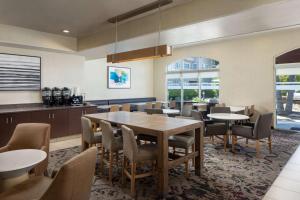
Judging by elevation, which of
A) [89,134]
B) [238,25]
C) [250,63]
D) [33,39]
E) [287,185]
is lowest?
[287,185]

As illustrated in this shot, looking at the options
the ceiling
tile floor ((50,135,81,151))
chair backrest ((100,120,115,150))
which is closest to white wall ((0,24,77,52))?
the ceiling

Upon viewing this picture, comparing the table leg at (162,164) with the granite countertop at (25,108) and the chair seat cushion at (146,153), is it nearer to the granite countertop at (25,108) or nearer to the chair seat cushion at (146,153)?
the chair seat cushion at (146,153)

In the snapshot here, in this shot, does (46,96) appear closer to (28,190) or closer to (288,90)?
(28,190)

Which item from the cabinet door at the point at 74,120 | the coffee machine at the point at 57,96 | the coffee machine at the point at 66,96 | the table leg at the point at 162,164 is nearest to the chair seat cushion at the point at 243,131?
the table leg at the point at 162,164

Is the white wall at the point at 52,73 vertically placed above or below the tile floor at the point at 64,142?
above

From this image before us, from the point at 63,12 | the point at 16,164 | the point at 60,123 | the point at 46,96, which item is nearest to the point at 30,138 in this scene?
the point at 16,164

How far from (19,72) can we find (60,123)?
168 centimetres

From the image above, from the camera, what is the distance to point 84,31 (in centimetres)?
531

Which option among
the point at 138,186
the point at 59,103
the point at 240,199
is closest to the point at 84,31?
the point at 59,103

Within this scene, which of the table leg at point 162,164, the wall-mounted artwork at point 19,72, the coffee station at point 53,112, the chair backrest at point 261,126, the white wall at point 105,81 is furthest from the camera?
the white wall at point 105,81

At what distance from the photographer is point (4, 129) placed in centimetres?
456

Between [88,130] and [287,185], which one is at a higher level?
[88,130]

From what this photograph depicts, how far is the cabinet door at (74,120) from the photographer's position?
5655 mm

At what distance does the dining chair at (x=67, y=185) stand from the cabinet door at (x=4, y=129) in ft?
10.4
